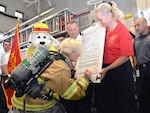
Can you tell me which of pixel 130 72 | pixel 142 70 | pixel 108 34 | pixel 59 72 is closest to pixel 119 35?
pixel 108 34

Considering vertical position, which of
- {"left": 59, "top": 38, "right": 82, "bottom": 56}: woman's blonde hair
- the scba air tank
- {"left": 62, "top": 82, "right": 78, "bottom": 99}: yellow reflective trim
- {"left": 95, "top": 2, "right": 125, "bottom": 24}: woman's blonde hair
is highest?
{"left": 95, "top": 2, "right": 125, "bottom": 24}: woman's blonde hair

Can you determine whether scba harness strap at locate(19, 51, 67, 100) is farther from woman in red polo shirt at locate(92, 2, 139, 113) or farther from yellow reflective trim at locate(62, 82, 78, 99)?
woman in red polo shirt at locate(92, 2, 139, 113)

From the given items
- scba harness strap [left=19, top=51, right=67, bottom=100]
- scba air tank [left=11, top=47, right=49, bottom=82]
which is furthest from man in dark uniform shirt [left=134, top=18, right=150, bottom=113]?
scba air tank [left=11, top=47, right=49, bottom=82]

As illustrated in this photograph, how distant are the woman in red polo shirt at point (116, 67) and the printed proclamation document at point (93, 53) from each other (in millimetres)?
62

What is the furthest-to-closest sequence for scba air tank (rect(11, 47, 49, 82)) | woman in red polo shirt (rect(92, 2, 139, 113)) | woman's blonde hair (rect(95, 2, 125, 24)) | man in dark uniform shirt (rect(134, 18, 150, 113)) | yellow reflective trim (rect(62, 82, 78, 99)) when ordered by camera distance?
man in dark uniform shirt (rect(134, 18, 150, 113)), woman's blonde hair (rect(95, 2, 125, 24)), woman in red polo shirt (rect(92, 2, 139, 113)), yellow reflective trim (rect(62, 82, 78, 99)), scba air tank (rect(11, 47, 49, 82))

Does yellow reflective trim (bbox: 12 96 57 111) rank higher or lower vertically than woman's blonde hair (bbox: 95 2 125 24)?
lower

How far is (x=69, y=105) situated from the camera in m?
1.92

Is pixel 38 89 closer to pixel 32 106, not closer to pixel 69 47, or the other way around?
pixel 32 106

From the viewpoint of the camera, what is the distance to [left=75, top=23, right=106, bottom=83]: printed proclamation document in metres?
1.46

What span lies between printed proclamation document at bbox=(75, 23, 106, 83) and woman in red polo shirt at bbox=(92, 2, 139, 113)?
62 millimetres

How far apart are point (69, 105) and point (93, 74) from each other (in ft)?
2.07

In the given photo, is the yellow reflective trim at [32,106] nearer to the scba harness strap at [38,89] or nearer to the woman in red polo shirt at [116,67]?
the scba harness strap at [38,89]

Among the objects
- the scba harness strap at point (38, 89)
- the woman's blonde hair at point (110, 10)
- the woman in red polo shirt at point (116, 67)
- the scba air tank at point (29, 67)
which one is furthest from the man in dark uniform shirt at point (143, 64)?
the scba air tank at point (29, 67)

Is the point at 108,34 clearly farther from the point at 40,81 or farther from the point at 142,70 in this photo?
the point at 142,70
